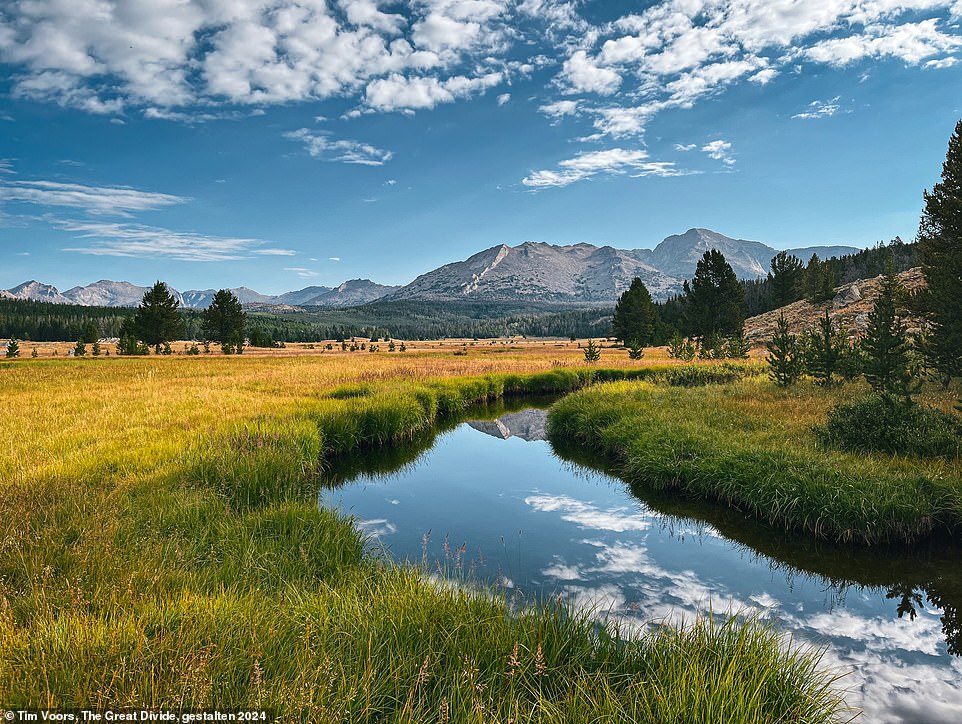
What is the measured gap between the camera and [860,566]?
34.8 feet

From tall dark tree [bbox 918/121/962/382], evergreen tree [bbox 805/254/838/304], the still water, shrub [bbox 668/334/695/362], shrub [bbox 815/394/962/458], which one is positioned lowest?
the still water

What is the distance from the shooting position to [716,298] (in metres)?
60.3

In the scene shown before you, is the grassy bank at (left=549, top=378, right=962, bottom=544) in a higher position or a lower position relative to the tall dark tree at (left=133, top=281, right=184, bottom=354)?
lower

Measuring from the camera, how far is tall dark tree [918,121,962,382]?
70.4ft

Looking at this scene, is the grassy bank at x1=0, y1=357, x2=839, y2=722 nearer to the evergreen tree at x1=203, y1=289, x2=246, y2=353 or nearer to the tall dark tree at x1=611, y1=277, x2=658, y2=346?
the tall dark tree at x1=611, y1=277, x2=658, y2=346

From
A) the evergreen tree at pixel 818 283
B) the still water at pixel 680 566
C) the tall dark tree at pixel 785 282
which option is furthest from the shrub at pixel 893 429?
the tall dark tree at pixel 785 282

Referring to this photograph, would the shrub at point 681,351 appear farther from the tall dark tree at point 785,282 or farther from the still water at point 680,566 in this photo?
the tall dark tree at point 785,282

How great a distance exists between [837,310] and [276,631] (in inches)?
3523

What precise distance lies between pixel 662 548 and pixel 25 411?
2288 cm

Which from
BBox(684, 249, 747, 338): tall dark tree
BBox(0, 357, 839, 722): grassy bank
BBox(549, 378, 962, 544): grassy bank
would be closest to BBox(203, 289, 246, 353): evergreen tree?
BBox(684, 249, 747, 338): tall dark tree

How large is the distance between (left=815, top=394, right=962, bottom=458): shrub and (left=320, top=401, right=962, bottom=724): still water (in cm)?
455

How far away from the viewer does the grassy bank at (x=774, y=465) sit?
11664mm

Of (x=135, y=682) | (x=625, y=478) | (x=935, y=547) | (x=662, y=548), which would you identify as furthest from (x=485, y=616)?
(x=625, y=478)

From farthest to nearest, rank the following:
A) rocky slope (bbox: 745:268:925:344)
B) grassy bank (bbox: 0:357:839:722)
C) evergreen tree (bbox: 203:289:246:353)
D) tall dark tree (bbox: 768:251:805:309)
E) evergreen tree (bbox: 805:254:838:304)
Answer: tall dark tree (bbox: 768:251:805:309) < evergreen tree (bbox: 203:289:246:353) < evergreen tree (bbox: 805:254:838:304) < rocky slope (bbox: 745:268:925:344) < grassy bank (bbox: 0:357:839:722)
